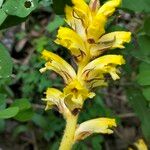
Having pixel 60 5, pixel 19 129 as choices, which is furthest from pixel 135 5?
pixel 19 129

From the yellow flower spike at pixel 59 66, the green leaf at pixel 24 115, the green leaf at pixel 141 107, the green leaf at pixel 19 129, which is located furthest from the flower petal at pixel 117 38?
the green leaf at pixel 19 129

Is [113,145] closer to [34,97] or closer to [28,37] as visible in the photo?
[34,97]

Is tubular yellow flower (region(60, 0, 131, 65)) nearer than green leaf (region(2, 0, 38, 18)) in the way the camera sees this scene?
Yes

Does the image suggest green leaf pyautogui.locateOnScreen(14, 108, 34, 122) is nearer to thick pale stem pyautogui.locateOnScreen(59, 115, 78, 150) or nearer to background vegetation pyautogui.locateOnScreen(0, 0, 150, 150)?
background vegetation pyautogui.locateOnScreen(0, 0, 150, 150)

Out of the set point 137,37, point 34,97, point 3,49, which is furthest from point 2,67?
point 34,97

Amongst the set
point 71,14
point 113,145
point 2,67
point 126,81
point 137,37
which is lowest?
point 113,145

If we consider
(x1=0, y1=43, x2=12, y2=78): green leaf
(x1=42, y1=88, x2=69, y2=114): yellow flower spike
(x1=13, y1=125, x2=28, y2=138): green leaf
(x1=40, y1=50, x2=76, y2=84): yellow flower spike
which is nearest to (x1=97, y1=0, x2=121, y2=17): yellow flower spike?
(x1=40, y1=50, x2=76, y2=84): yellow flower spike

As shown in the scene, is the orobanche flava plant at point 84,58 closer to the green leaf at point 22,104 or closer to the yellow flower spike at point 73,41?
the yellow flower spike at point 73,41
